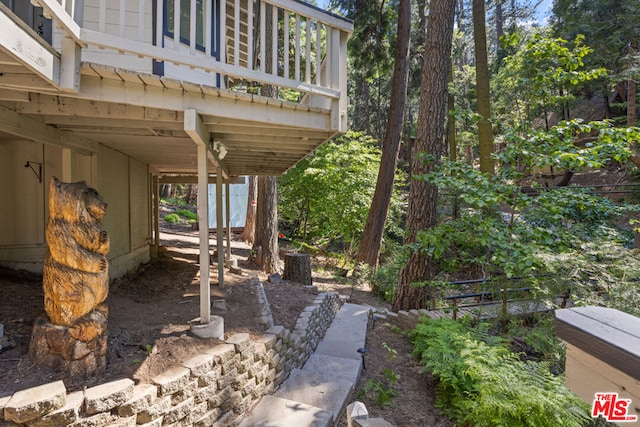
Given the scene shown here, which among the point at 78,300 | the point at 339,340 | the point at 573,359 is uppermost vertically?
the point at 573,359

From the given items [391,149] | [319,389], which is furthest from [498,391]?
[391,149]

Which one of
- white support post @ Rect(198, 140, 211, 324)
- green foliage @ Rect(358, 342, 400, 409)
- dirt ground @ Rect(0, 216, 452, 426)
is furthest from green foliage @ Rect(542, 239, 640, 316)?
white support post @ Rect(198, 140, 211, 324)

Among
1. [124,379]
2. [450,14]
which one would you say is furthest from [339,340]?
[450,14]

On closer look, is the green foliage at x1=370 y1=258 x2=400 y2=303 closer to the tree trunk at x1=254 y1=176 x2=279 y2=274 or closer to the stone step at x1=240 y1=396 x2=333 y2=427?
the tree trunk at x1=254 y1=176 x2=279 y2=274

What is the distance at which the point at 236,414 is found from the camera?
2.95 meters

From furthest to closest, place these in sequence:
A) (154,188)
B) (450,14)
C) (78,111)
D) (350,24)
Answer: (154,188) → (450,14) → (350,24) → (78,111)

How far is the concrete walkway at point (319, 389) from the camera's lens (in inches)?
115

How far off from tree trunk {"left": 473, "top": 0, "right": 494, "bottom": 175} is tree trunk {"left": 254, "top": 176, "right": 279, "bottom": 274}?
5.03m

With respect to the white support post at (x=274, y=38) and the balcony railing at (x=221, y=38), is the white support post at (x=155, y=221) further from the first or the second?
the white support post at (x=274, y=38)

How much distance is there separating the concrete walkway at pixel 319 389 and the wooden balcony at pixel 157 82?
8.32ft

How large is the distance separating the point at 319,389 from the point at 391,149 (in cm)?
693

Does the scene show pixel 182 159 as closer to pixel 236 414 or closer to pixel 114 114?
pixel 114 114

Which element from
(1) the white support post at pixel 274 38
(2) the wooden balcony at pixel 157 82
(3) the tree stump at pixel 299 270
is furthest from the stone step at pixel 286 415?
(3) the tree stump at pixel 299 270

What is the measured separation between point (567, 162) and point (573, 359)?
3609 millimetres
